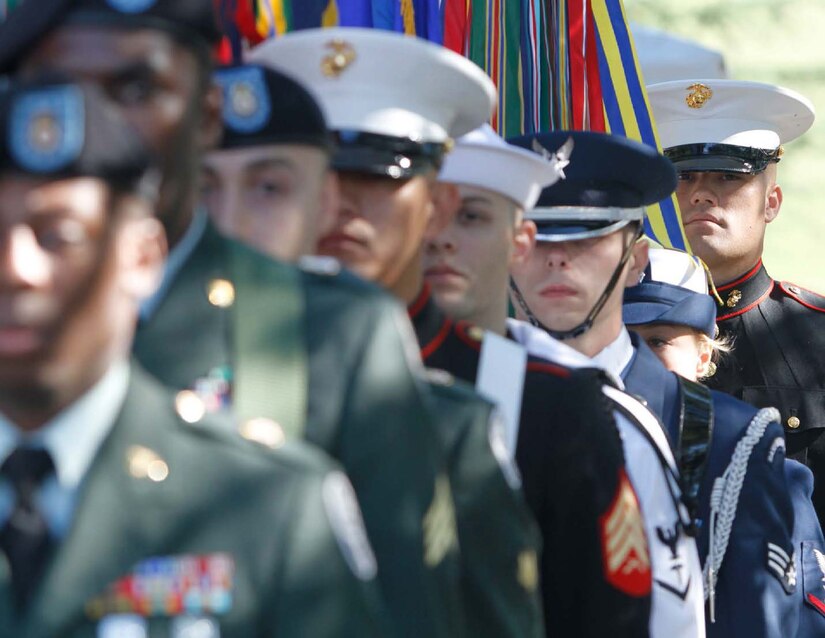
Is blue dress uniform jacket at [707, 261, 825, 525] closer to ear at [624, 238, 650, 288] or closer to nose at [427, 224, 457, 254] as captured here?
ear at [624, 238, 650, 288]

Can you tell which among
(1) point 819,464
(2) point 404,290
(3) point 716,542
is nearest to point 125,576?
(2) point 404,290

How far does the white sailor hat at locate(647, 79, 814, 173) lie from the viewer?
7.45 m

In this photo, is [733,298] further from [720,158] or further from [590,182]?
[590,182]

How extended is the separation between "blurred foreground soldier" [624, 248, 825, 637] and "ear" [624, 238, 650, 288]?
1.40 feet

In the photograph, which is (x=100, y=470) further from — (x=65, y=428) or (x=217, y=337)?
(x=217, y=337)

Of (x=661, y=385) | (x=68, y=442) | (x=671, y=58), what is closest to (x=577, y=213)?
(x=661, y=385)

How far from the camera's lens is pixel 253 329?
254 centimetres

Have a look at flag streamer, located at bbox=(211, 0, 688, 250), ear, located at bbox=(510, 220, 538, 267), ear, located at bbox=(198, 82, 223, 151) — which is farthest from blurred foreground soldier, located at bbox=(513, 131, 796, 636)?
ear, located at bbox=(198, 82, 223, 151)

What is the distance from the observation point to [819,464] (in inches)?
281

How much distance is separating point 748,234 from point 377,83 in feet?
12.7

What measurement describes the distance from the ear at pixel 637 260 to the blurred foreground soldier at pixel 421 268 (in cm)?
152

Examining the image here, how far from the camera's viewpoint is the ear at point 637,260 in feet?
17.8

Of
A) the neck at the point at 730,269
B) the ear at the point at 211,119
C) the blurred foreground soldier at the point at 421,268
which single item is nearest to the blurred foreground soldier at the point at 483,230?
the blurred foreground soldier at the point at 421,268

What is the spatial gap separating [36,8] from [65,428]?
78 centimetres
